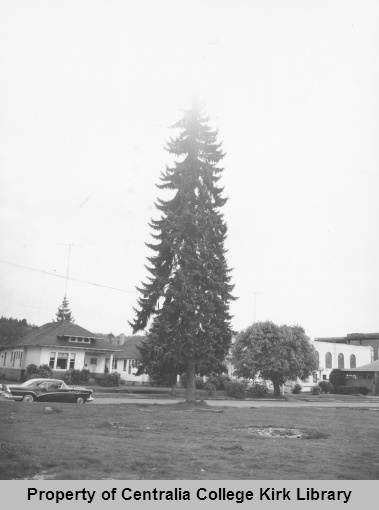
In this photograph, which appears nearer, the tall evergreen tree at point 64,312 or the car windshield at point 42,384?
the car windshield at point 42,384

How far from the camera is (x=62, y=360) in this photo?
4781 centimetres

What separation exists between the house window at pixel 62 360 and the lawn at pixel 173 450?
29.7m

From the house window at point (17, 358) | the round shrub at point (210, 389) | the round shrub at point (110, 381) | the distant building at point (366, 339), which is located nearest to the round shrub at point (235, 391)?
the round shrub at point (210, 389)

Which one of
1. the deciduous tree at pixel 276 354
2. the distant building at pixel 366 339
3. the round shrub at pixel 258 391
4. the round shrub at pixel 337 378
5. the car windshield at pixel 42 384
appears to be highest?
the distant building at pixel 366 339

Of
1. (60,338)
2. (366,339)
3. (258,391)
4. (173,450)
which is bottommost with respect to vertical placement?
(258,391)

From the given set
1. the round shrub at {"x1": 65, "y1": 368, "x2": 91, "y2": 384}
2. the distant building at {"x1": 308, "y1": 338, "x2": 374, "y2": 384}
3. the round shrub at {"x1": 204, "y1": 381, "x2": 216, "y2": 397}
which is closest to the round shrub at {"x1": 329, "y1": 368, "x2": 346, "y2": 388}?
the distant building at {"x1": 308, "y1": 338, "x2": 374, "y2": 384}

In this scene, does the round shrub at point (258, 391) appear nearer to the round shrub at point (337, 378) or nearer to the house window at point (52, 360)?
the house window at point (52, 360)

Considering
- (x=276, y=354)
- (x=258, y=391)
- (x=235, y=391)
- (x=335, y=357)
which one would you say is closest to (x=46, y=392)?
(x=235, y=391)

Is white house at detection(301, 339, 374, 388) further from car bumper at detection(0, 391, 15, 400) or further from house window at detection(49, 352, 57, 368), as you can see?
car bumper at detection(0, 391, 15, 400)

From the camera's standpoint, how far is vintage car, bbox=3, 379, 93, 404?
25.2 metres

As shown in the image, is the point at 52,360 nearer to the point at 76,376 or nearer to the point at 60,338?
the point at 60,338

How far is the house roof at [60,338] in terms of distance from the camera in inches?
1881

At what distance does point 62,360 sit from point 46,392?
74.6 feet

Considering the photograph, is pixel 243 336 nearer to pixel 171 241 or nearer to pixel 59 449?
pixel 171 241
